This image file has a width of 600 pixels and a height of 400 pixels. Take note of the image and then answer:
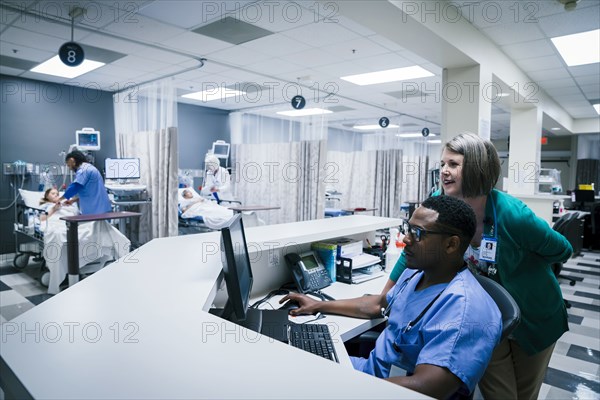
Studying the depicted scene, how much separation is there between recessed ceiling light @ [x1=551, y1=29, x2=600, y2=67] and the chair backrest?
398 cm

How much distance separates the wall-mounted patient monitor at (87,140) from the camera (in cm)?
605

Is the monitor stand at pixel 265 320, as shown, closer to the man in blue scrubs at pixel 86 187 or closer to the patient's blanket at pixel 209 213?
the man in blue scrubs at pixel 86 187

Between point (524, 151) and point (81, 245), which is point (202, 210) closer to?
point (81, 245)

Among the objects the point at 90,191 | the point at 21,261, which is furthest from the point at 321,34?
the point at 21,261

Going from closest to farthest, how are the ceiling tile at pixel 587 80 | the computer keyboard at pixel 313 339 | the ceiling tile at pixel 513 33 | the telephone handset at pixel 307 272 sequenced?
the computer keyboard at pixel 313 339
the telephone handset at pixel 307 272
the ceiling tile at pixel 513 33
the ceiling tile at pixel 587 80

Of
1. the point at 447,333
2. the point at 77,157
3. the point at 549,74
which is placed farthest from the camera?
the point at 549,74

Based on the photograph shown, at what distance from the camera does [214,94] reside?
7262mm

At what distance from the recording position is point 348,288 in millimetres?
2242

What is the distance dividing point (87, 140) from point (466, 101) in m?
5.44

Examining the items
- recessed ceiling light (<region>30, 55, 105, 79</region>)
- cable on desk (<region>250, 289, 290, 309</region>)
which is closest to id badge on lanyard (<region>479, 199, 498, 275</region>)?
cable on desk (<region>250, 289, 290, 309</region>)

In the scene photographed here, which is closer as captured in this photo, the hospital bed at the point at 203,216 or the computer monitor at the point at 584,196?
the hospital bed at the point at 203,216

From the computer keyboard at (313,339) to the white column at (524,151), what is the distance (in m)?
5.94

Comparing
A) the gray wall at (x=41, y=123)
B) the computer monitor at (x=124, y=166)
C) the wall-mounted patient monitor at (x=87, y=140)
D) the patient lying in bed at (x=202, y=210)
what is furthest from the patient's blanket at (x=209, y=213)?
the gray wall at (x=41, y=123)

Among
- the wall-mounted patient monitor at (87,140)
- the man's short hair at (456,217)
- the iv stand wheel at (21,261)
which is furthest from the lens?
the wall-mounted patient monitor at (87,140)
